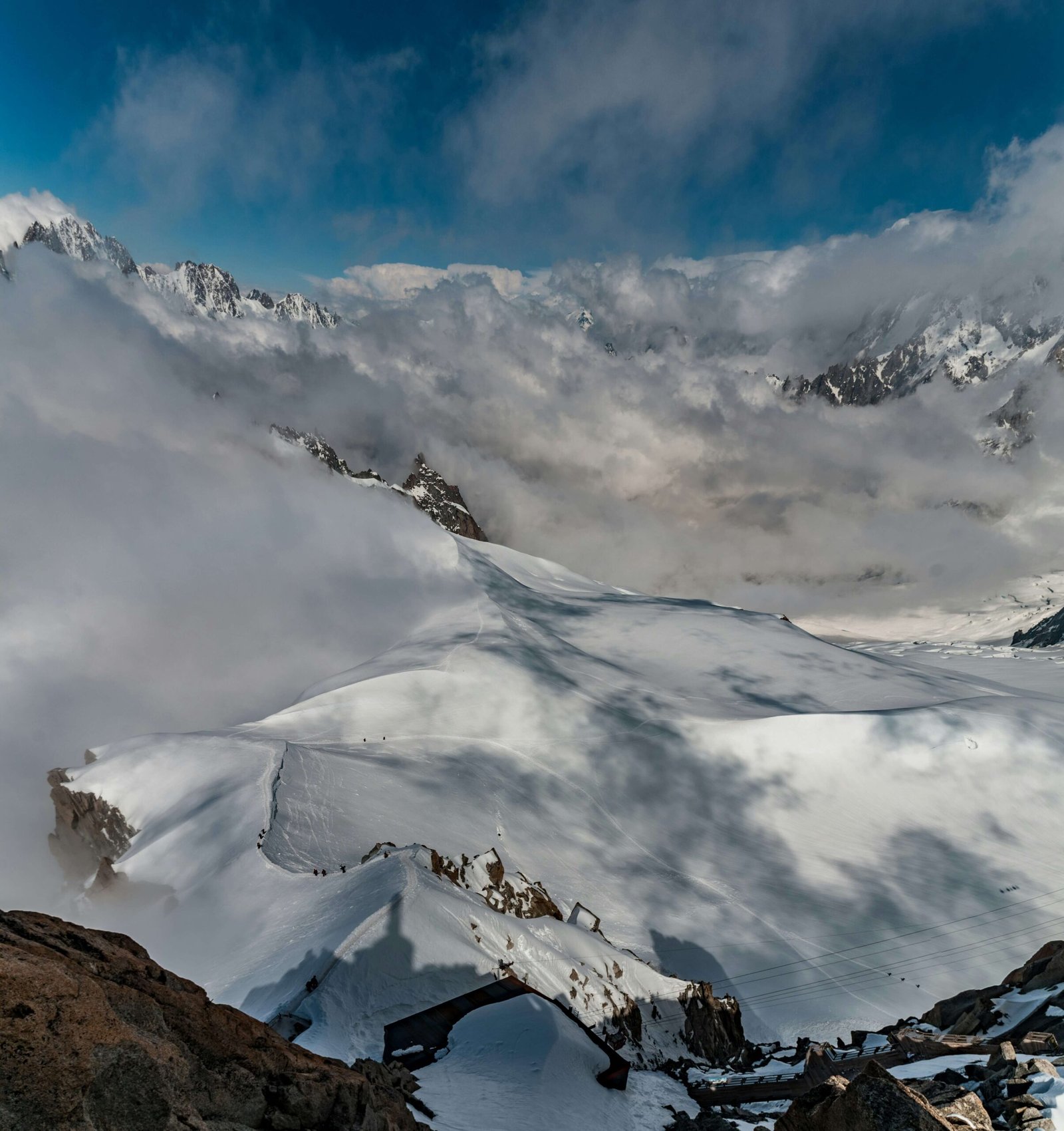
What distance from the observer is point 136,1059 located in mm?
8656

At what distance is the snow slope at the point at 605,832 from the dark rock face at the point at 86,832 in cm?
205

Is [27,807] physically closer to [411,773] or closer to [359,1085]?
[411,773]

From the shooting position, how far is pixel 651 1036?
3597cm

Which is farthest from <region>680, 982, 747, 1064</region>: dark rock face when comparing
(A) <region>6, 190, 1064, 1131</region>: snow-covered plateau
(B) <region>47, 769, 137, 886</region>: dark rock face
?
(B) <region>47, 769, 137, 886</region>: dark rock face

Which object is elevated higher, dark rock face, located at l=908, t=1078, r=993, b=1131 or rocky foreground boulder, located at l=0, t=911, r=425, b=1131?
dark rock face, located at l=908, t=1078, r=993, b=1131

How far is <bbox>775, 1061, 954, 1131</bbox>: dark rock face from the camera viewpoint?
1253 centimetres

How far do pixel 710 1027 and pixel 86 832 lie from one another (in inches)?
2659

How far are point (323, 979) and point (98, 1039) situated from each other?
1931 centimetres

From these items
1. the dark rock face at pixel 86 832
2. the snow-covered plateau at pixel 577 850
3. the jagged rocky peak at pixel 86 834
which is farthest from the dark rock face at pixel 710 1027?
the dark rock face at pixel 86 832

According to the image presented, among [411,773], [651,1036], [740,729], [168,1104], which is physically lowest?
[168,1104]

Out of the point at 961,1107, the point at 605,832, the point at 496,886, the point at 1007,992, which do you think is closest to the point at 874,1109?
the point at 961,1107

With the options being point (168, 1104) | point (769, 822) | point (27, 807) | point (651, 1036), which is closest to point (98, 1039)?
point (168, 1104)

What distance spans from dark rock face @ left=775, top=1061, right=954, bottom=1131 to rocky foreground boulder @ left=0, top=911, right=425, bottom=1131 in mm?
8825

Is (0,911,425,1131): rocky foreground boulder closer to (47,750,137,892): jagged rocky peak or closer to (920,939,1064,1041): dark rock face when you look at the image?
Answer: (920,939,1064,1041): dark rock face
